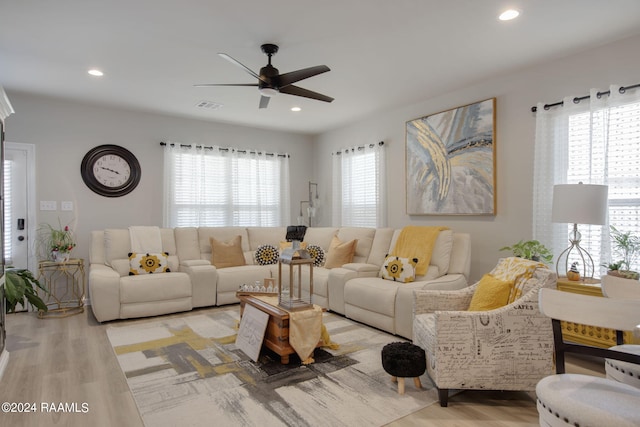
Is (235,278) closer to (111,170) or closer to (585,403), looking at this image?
(111,170)

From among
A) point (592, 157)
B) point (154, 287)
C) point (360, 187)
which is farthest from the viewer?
point (360, 187)

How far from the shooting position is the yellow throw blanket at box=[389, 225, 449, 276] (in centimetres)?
387

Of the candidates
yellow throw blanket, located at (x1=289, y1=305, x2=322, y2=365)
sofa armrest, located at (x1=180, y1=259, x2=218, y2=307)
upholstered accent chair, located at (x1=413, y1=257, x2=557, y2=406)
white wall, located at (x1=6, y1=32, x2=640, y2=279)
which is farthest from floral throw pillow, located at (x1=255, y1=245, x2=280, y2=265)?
upholstered accent chair, located at (x1=413, y1=257, x2=557, y2=406)

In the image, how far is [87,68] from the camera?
3695mm

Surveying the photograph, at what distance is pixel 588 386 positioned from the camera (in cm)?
142

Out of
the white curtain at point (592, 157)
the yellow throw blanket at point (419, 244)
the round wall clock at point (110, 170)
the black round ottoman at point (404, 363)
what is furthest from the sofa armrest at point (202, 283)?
the white curtain at point (592, 157)

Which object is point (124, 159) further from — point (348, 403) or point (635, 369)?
point (635, 369)

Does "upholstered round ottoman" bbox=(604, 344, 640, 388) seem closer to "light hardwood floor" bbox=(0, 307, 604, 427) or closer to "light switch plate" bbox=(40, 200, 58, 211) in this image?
"light hardwood floor" bbox=(0, 307, 604, 427)

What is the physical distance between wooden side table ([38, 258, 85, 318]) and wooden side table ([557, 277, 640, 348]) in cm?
505

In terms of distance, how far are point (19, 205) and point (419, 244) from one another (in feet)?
15.8

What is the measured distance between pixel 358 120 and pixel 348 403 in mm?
4399

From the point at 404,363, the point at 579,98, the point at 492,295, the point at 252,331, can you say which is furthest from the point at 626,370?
the point at 579,98

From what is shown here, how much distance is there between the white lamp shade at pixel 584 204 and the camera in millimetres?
2795

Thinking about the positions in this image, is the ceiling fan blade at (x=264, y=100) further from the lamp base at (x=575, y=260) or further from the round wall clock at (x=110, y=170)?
the lamp base at (x=575, y=260)
